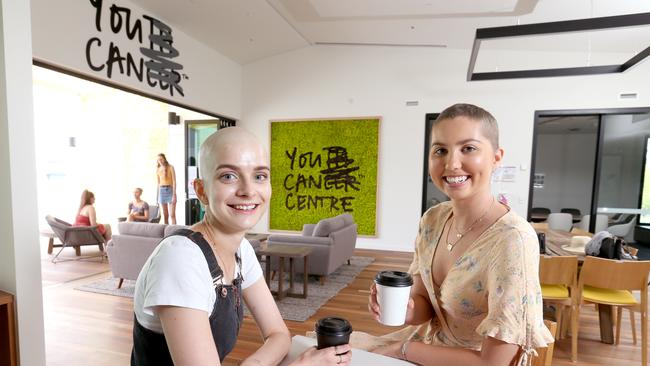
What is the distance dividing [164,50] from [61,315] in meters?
3.78

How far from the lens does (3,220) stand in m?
1.82

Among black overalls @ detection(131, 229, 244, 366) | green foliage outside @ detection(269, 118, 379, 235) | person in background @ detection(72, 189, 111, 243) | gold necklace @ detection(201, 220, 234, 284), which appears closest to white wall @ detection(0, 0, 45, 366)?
black overalls @ detection(131, 229, 244, 366)

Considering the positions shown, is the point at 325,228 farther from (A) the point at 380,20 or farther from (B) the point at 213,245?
(B) the point at 213,245

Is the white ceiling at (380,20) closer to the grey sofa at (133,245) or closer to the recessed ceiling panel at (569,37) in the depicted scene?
the recessed ceiling panel at (569,37)

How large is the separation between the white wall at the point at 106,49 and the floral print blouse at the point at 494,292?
4.34m

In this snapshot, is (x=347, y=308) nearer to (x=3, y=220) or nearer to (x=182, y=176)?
(x=3, y=220)

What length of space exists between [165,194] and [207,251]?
22.9ft

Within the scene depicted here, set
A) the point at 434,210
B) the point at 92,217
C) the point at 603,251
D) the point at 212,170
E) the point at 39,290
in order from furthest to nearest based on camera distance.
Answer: the point at 92,217 < the point at 603,251 < the point at 39,290 < the point at 434,210 < the point at 212,170

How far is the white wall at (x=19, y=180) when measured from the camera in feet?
5.82

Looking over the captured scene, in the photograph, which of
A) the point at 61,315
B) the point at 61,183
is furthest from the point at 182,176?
the point at 61,315

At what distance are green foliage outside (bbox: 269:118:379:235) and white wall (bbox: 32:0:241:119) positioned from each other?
1.60m

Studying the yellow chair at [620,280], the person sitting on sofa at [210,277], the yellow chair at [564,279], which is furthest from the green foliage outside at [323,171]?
the person sitting on sofa at [210,277]

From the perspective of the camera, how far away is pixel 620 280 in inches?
101

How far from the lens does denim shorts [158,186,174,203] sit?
713 centimetres
